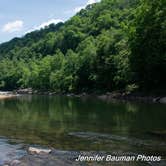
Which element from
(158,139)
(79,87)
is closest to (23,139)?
(158,139)

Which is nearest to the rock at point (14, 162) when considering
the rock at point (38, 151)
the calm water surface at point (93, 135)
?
the calm water surface at point (93, 135)

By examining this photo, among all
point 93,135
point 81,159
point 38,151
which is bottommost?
point 93,135

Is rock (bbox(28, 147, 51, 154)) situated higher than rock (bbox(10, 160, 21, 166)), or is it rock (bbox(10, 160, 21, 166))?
rock (bbox(10, 160, 21, 166))

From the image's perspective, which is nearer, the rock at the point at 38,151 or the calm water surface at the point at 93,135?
the rock at the point at 38,151

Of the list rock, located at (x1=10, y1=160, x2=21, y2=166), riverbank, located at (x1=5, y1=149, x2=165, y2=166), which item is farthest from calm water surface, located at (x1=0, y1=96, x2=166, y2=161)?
rock, located at (x1=10, y1=160, x2=21, y2=166)

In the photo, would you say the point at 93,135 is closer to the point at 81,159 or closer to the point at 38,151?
the point at 38,151

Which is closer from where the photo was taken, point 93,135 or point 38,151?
point 38,151

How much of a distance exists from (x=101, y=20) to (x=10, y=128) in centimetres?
16280

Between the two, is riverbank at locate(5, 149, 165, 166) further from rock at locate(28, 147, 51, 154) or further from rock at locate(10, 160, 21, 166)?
rock at locate(28, 147, 51, 154)

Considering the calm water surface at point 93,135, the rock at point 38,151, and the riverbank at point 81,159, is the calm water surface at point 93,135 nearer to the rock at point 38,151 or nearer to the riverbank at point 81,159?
the rock at point 38,151

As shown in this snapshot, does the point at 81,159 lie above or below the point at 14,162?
below

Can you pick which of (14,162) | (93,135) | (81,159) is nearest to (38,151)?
(14,162)

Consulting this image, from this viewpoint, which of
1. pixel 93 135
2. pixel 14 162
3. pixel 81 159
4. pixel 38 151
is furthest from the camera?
pixel 93 135

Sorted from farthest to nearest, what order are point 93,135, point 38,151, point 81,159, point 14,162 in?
point 93,135 → point 38,151 → point 81,159 → point 14,162
